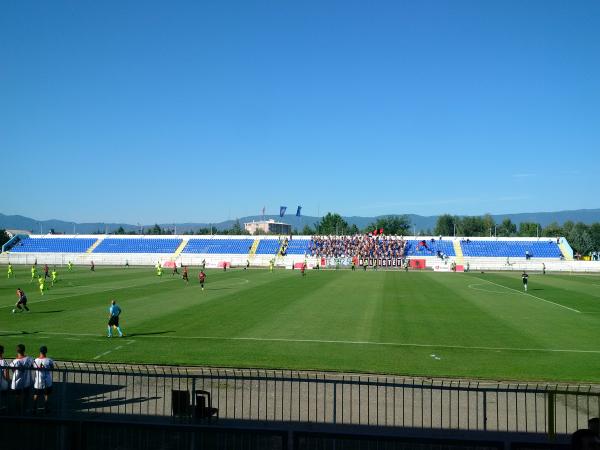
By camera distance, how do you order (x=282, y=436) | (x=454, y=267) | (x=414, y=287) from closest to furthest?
(x=282, y=436), (x=414, y=287), (x=454, y=267)

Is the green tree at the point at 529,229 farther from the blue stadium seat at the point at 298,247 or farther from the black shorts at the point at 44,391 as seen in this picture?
the black shorts at the point at 44,391

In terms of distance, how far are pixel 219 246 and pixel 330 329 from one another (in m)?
Result: 72.2

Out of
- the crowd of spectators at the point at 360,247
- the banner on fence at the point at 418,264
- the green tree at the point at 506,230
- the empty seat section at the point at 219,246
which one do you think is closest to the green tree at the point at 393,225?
the green tree at the point at 506,230

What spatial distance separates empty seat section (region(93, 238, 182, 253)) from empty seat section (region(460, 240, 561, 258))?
2079 inches

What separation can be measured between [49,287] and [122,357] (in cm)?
2856

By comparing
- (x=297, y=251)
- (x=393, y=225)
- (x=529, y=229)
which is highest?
(x=393, y=225)

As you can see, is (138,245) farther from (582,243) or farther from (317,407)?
(582,243)

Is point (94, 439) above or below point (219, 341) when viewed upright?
above

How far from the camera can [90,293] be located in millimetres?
38188

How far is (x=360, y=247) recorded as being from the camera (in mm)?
87438

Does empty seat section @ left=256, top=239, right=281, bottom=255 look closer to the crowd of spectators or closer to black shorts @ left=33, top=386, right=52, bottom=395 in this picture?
the crowd of spectators

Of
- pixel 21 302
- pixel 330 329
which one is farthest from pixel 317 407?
pixel 21 302

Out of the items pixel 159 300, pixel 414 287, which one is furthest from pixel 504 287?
pixel 159 300

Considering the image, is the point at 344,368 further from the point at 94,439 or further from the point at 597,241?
the point at 597,241
